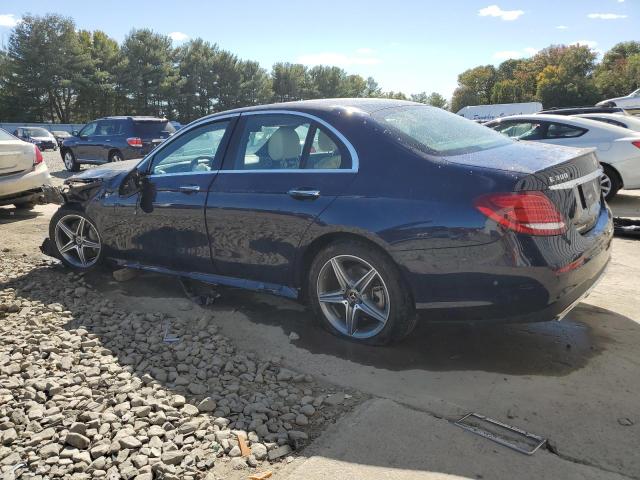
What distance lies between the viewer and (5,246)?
22.3 feet

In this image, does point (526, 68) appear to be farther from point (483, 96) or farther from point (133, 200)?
point (133, 200)

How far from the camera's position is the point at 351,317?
151 inches

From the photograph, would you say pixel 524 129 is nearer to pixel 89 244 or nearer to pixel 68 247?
pixel 89 244

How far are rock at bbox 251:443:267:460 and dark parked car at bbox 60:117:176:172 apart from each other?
13.2 meters

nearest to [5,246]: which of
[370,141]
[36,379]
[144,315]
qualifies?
[144,315]

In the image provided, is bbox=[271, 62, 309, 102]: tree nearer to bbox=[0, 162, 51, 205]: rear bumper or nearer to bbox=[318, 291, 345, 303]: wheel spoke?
bbox=[0, 162, 51, 205]: rear bumper

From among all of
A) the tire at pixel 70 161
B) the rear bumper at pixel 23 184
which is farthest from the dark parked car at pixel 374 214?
the tire at pixel 70 161

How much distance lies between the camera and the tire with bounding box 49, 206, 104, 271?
5.57 metres

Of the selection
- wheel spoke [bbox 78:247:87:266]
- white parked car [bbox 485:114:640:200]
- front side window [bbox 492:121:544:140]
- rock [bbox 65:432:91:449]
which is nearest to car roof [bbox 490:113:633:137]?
white parked car [bbox 485:114:640:200]

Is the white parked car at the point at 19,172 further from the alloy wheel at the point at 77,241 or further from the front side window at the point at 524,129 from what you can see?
the front side window at the point at 524,129

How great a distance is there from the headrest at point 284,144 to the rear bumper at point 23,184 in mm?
5675

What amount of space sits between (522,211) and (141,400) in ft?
7.84

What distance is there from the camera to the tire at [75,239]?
557cm

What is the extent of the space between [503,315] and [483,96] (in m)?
97.2
